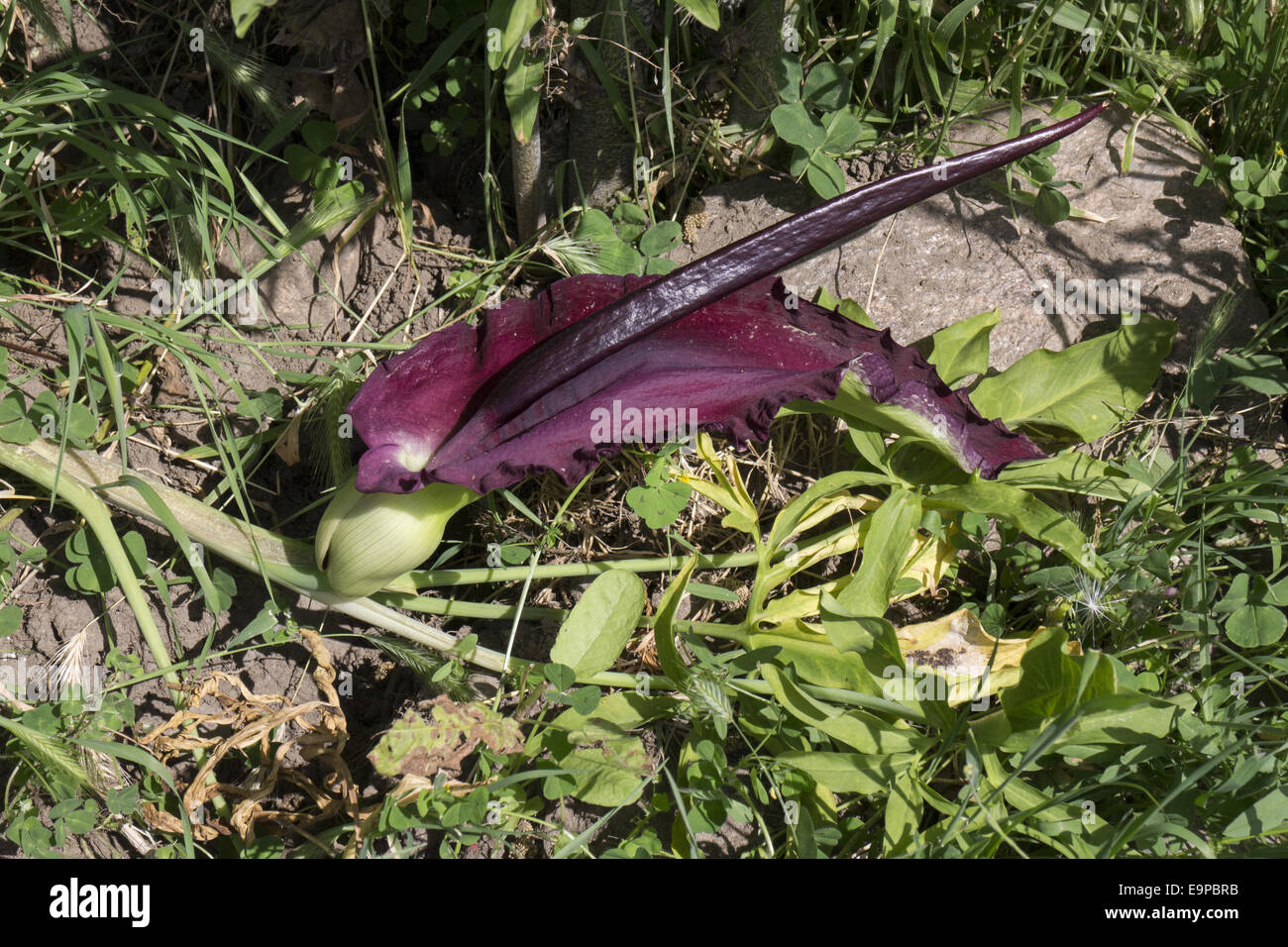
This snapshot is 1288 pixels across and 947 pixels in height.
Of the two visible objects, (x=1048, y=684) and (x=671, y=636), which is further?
(x=671, y=636)

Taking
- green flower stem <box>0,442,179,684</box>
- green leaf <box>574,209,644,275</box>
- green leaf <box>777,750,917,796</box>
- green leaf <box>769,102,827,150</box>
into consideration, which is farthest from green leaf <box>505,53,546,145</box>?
green leaf <box>777,750,917,796</box>

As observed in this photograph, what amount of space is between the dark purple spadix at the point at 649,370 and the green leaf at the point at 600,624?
24 cm

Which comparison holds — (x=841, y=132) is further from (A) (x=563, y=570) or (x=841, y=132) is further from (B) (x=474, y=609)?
(B) (x=474, y=609)

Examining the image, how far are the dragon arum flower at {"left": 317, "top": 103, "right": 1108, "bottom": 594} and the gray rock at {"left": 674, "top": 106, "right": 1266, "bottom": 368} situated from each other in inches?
14.1

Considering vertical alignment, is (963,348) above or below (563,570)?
above

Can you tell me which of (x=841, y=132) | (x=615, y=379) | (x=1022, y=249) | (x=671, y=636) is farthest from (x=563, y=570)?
(x=1022, y=249)

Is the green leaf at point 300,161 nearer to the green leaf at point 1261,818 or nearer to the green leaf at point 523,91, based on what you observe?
the green leaf at point 523,91

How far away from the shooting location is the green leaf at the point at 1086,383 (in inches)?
79.2

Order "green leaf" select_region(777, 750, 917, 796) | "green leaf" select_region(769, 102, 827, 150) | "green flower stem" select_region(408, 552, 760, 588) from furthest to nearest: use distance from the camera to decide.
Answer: "green leaf" select_region(769, 102, 827, 150)
"green flower stem" select_region(408, 552, 760, 588)
"green leaf" select_region(777, 750, 917, 796)

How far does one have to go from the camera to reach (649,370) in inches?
71.8

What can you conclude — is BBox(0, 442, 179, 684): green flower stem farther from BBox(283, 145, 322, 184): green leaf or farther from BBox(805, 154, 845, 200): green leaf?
BBox(805, 154, 845, 200): green leaf

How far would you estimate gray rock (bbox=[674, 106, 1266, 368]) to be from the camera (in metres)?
2.20

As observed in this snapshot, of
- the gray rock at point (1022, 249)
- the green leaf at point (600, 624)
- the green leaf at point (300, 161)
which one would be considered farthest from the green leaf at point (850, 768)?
the green leaf at point (300, 161)

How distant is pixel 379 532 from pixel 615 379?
0.50 meters
